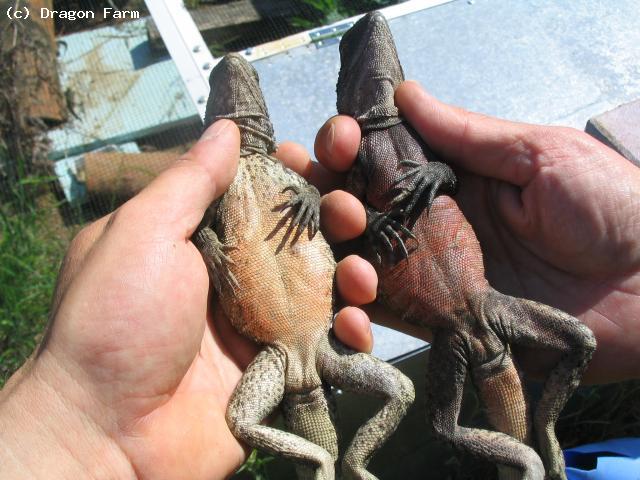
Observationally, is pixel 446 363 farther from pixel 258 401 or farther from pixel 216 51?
pixel 216 51

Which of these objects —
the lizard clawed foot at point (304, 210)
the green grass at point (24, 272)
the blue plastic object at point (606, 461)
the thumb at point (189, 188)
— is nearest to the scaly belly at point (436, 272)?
the lizard clawed foot at point (304, 210)

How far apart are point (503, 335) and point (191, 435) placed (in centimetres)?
150

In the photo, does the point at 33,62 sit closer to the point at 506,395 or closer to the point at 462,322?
the point at 462,322

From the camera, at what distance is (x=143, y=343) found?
8.98 ft

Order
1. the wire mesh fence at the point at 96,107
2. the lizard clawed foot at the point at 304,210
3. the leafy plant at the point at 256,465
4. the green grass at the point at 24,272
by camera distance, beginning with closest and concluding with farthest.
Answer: the lizard clawed foot at the point at 304,210
the leafy plant at the point at 256,465
the green grass at the point at 24,272
the wire mesh fence at the point at 96,107

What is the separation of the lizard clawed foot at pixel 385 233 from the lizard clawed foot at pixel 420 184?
8cm

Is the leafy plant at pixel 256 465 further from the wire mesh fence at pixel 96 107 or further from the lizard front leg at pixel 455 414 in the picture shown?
the wire mesh fence at pixel 96 107

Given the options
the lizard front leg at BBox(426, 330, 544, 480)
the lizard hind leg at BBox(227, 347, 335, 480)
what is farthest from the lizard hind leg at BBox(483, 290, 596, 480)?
the lizard hind leg at BBox(227, 347, 335, 480)

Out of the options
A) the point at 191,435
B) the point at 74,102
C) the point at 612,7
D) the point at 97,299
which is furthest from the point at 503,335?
the point at 74,102

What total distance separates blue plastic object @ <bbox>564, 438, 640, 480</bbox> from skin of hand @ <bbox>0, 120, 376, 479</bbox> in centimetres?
147

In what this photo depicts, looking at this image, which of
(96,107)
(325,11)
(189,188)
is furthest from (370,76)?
(96,107)

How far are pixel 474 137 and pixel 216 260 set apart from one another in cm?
149

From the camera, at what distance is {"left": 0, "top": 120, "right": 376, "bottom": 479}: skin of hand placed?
2645mm

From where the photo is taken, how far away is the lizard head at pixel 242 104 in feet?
11.9
